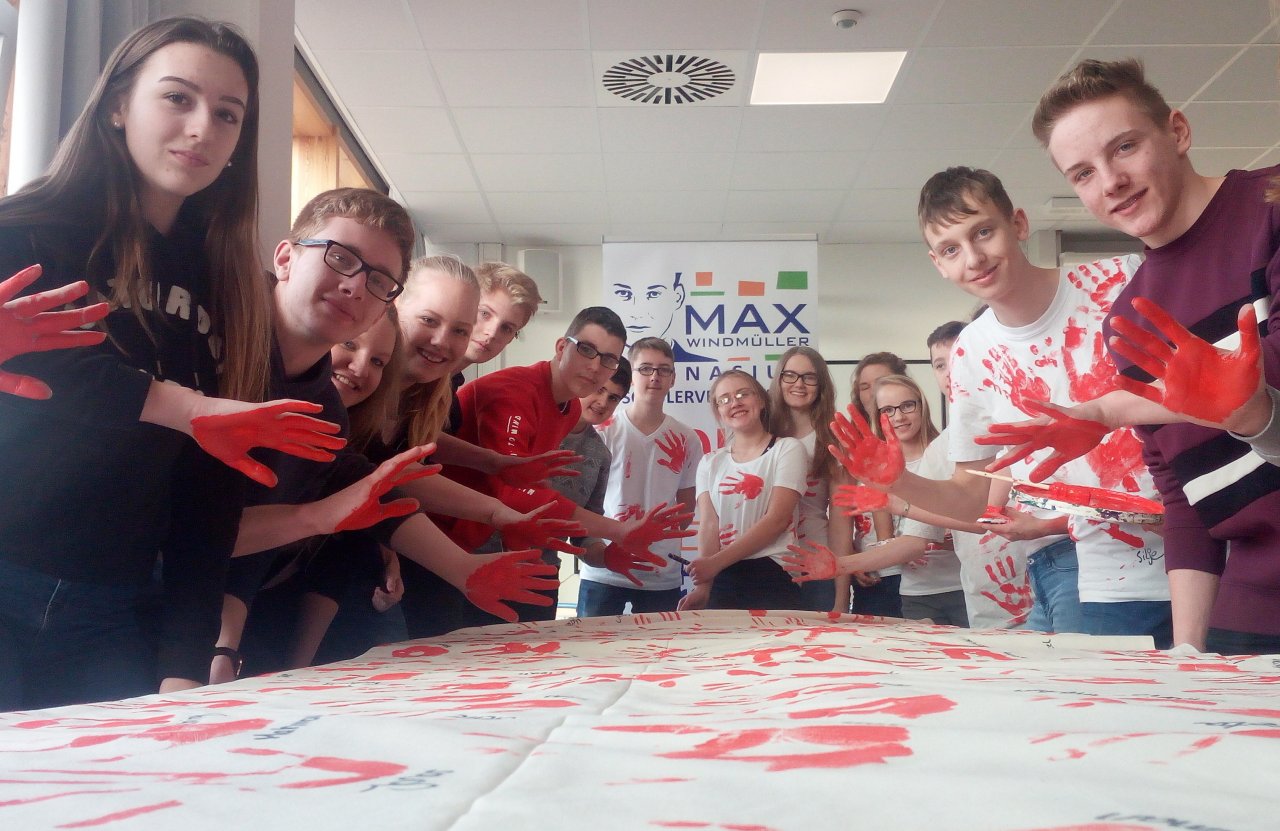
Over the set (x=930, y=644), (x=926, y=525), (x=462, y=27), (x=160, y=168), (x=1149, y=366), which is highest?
(x=462, y=27)

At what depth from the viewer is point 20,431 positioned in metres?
1.02

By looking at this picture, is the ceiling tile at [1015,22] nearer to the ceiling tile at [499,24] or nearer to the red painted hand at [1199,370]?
the ceiling tile at [499,24]

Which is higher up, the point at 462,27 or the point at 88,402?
the point at 462,27

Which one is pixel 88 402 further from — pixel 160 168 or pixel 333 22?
pixel 333 22

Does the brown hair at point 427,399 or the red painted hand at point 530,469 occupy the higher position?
the brown hair at point 427,399

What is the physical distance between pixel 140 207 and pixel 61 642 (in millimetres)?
541

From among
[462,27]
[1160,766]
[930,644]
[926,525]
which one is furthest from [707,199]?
[1160,766]

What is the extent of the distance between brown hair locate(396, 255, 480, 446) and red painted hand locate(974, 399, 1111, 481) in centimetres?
108

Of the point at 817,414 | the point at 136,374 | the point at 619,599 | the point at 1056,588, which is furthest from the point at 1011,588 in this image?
the point at 136,374

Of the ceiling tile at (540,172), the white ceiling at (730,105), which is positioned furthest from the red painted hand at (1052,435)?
the ceiling tile at (540,172)

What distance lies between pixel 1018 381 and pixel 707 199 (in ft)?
12.7

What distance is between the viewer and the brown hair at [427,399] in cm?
186

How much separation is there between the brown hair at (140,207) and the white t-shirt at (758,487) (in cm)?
176

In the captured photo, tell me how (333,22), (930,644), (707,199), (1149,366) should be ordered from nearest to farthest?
(1149,366)
(930,644)
(333,22)
(707,199)
